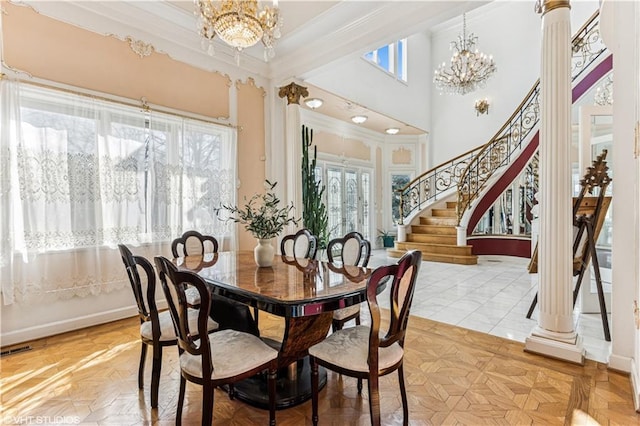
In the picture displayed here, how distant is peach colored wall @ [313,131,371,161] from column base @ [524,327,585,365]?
5.62 m

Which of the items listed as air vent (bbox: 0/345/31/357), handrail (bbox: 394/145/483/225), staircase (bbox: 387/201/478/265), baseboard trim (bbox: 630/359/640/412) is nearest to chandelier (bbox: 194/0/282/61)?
air vent (bbox: 0/345/31/357)

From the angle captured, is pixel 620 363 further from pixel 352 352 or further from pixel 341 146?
pixel 341 146

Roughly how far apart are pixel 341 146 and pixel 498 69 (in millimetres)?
4881

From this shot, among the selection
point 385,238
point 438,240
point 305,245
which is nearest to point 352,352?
point 305,245

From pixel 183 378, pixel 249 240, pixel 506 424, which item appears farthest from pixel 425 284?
pixel 183 378

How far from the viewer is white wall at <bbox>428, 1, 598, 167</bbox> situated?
322 inches

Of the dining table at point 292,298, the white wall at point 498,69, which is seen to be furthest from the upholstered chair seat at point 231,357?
the white wall at point 498,69

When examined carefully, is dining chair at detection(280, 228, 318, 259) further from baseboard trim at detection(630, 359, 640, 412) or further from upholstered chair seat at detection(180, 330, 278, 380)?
baseboard trim at detection(630, 359, 640, 412)

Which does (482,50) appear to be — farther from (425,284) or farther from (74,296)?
(74,296)

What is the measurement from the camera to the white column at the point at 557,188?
250cm

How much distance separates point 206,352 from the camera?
61.2 inches

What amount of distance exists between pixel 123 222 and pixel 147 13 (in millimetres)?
2357

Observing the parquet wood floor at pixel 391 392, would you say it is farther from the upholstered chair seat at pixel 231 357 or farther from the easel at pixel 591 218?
the easel at pixel 591 218

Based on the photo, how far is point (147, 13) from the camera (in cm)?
361
